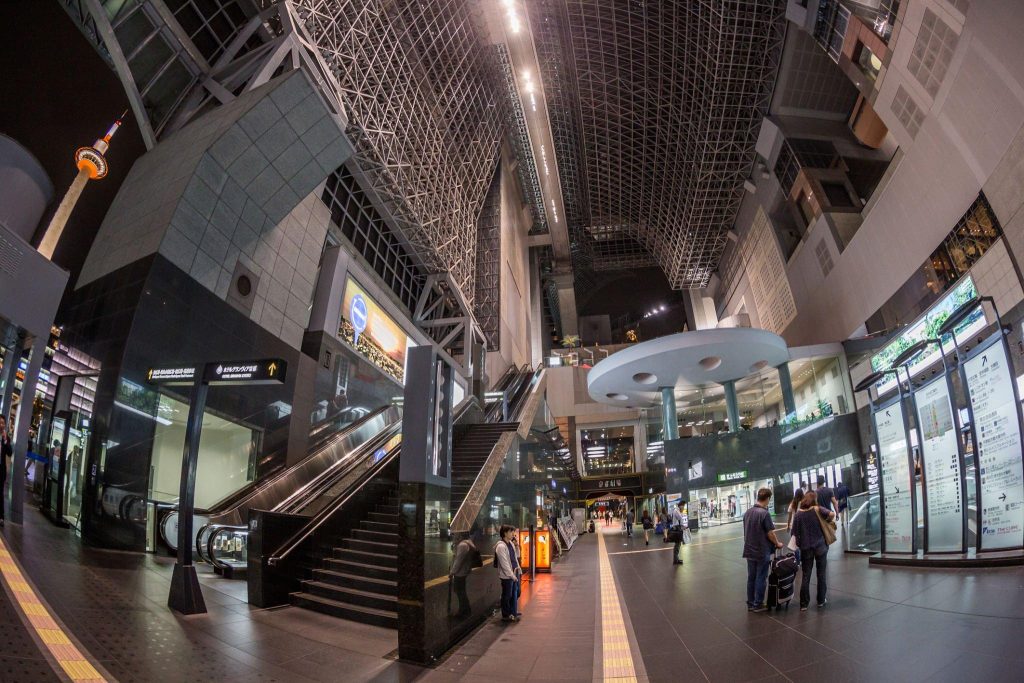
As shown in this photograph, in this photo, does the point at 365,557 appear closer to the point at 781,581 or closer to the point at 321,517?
the point at 321,517

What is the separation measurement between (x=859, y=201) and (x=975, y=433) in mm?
23865

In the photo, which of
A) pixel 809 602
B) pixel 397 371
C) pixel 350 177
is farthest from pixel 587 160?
pixel 809 602

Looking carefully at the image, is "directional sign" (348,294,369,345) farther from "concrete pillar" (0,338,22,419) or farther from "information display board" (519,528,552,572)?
"information display board" (519,528,552,572)

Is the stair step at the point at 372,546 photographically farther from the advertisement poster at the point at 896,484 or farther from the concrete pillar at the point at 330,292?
the concrete pillar at the point at 330,292

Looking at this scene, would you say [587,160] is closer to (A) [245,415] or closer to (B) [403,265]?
(B) [403,265]

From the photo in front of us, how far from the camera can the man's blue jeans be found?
5.46 metres

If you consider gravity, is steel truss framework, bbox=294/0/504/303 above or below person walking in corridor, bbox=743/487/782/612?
above

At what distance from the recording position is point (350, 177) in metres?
20.8

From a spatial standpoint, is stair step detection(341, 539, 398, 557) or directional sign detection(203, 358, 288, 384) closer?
directional sign detection(203, 358, 288, 384)

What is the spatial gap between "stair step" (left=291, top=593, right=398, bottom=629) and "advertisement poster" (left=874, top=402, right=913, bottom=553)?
7.83 meters

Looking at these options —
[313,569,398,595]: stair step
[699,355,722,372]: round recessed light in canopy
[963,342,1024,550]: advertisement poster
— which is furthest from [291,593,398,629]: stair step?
[699,355,722,372]: round recessed light in canopy

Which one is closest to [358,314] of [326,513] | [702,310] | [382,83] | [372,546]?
[382,83]

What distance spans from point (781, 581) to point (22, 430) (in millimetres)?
11512

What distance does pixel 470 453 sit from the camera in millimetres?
10508
